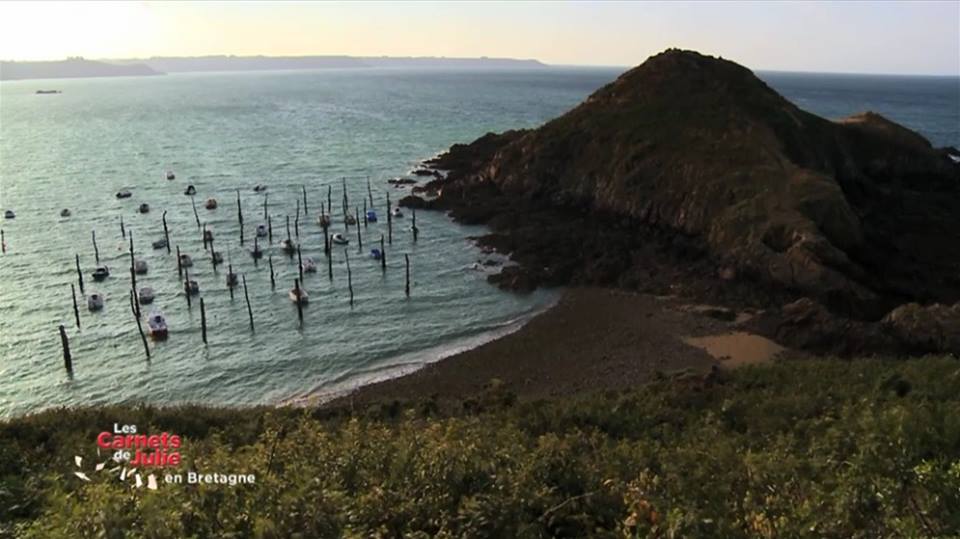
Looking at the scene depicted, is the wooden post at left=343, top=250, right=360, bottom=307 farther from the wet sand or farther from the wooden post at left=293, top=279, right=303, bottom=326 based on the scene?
the wet sand

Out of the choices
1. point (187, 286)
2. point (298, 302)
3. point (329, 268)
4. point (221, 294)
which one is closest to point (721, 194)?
point (329, 268)

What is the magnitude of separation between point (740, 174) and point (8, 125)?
206 meters

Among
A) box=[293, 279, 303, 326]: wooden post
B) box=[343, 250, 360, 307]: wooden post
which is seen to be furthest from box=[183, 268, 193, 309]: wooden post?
box=[343, 250, 360, 307]: wooden post

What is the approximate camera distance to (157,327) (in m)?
49.3

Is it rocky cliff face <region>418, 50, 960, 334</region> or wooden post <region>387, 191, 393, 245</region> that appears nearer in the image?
rocky cliff face <region>418, 50, 960, 334</region>

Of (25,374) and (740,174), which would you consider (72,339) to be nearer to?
(25,374)

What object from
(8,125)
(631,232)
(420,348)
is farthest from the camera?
(8,125)

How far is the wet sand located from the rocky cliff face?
19.4ft

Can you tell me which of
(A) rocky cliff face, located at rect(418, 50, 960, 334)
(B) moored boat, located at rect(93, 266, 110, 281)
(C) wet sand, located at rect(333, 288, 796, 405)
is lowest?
(C) wet sand, located at rect(333, 288, 796, 405)

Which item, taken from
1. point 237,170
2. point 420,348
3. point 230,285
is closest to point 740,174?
point 420,348

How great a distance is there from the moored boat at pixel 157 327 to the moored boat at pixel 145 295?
208 inches

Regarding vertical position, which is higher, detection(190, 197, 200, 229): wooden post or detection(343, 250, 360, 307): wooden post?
detection(190, 197, 200, 229): wooden post

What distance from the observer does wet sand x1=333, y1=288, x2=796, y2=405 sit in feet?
137

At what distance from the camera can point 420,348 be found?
161 ft
